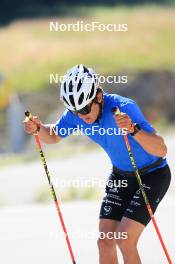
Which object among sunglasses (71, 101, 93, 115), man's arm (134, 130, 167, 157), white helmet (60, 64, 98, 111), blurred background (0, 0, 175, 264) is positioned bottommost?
blurred background (0, 0, 175, 264)

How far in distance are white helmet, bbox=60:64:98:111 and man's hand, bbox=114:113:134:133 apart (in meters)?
0.33

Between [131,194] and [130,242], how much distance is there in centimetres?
55

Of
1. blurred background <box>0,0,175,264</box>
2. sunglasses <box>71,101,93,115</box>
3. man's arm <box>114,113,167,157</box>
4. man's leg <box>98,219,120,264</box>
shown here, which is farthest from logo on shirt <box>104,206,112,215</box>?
blurred background <box>0,0,175,264</box>

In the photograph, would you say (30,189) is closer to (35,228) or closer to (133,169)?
(35,228)

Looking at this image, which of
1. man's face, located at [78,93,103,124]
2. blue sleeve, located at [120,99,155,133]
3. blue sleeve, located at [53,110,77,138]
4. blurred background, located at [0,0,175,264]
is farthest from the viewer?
blurred background, located at [0,0,175,264]

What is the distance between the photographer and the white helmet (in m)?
5.79

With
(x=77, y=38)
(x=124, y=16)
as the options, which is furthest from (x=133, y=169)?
(x=124, y=16)

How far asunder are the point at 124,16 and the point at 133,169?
29.6m

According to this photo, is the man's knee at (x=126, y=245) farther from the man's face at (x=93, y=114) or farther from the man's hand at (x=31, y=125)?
the man's hand at (x=31, y=125)

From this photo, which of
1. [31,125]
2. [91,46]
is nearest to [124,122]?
[31,125]

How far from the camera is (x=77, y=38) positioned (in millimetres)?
33062

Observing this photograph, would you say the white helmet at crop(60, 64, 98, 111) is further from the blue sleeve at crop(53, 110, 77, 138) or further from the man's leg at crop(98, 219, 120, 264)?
the man's leg at crop(98, 219, 120, 264)

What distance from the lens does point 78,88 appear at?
19.1ft

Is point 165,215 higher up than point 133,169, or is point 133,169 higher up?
point 133,169
